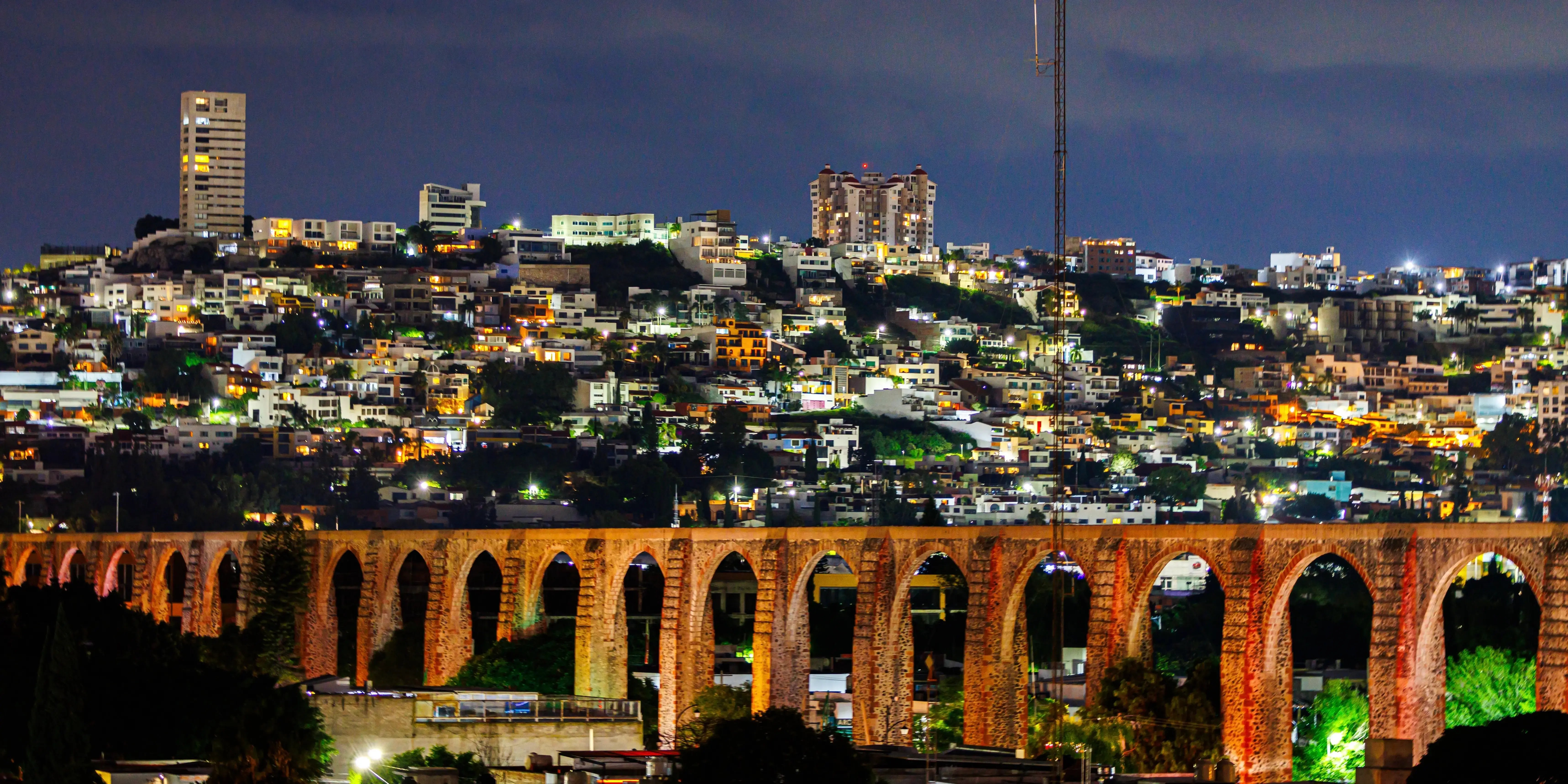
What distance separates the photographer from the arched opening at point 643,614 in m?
55.9

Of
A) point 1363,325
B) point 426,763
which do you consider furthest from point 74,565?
point 1363,325

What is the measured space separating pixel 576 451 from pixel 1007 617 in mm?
89428

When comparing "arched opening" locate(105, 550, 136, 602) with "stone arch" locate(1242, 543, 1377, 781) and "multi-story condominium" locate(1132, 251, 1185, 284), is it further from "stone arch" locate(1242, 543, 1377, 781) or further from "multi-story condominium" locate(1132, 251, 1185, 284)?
"multi-story condominium" locate(1132, 251, 1185, 284)

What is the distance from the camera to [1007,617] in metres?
41.9

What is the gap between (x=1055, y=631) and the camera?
139 ft

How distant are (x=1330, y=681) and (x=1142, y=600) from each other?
759 centimetres

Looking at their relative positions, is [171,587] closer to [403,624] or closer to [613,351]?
[403,624]

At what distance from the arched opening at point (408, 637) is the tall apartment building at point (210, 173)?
13038 centimetres

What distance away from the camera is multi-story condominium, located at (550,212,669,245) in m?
175

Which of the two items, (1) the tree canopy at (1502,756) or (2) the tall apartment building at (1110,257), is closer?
(1) the tree canopy at (1502,756)

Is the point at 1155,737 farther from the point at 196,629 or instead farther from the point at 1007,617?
the point at 196,629

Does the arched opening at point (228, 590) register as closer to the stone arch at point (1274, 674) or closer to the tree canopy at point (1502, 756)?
the stone arch at point (1274, 674)

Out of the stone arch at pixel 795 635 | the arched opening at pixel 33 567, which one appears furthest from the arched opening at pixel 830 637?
the arched opening at pixel 33 567

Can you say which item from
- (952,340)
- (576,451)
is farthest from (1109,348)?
(576,451)
